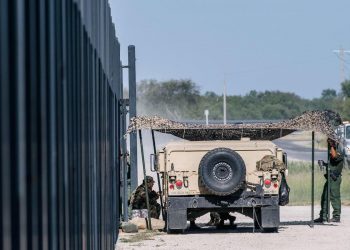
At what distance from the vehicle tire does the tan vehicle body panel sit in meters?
0.32

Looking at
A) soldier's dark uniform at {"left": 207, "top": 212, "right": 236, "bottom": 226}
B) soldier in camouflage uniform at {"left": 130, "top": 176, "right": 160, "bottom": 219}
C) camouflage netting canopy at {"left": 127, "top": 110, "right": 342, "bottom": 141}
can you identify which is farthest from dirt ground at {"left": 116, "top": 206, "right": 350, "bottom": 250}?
camouflage netting canopy at {"left": 127, "top": 110, "right": 342, "bottom": 141}

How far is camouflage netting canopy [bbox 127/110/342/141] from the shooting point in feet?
68.4

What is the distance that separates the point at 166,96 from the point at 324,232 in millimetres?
93716

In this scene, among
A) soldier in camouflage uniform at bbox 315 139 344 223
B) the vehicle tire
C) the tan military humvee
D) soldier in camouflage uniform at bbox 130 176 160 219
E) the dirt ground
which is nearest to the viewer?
the dirt ground

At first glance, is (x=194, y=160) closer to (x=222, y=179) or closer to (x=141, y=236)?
(x=222, y=179)

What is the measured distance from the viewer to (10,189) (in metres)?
3.51

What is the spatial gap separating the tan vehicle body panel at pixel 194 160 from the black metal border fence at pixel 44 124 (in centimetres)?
1226

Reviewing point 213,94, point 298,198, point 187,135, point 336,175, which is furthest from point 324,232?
point 213,94

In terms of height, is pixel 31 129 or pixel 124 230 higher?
pixel 31 129

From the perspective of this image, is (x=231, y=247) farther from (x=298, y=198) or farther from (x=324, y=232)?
(x=298, y=198)

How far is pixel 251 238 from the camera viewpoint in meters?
19.2

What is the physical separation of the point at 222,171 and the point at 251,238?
1314 mm

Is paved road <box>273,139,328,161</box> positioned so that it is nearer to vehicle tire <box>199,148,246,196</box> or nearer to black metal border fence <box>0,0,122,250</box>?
vehicle tire <box>199,148,246,196</box>

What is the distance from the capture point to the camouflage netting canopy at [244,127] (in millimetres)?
20859
